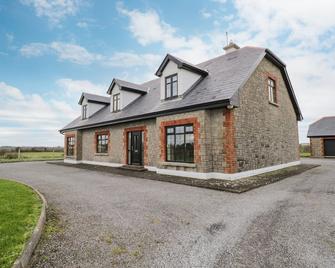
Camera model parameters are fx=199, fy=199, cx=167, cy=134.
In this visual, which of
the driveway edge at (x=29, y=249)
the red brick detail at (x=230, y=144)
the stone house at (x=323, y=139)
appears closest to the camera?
the driveway edge at (x=29, y=249)

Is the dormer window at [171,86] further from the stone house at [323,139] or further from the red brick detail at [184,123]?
the stone house at [323,139]

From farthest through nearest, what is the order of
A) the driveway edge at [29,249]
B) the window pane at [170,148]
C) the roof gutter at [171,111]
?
1. the window pane at [170,148]
2. the roof gutter at [171,111]
3. the driveway edge at [29,249]

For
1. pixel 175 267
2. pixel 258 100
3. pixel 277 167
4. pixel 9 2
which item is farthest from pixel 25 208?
pixel 277 167

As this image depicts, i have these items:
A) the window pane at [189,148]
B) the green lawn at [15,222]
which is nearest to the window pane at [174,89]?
the window pane at [189,148]

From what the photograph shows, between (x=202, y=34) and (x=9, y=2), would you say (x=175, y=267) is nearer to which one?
(x=9, y=2)

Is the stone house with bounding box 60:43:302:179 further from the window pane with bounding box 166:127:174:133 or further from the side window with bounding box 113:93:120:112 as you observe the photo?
the side window with bounding box 113:93:120:112

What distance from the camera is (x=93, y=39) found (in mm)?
15359

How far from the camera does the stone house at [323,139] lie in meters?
25.1

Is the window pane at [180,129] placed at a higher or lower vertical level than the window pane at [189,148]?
higher

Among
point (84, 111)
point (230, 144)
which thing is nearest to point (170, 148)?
point (230, 144)

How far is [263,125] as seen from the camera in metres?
11.6

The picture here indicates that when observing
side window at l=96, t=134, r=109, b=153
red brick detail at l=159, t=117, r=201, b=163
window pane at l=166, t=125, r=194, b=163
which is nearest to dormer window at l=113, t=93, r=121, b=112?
side window at l=96, t=134, r=109, b=153

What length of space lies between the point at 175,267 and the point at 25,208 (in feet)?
13.8

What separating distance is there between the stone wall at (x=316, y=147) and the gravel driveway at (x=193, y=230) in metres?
23.4
